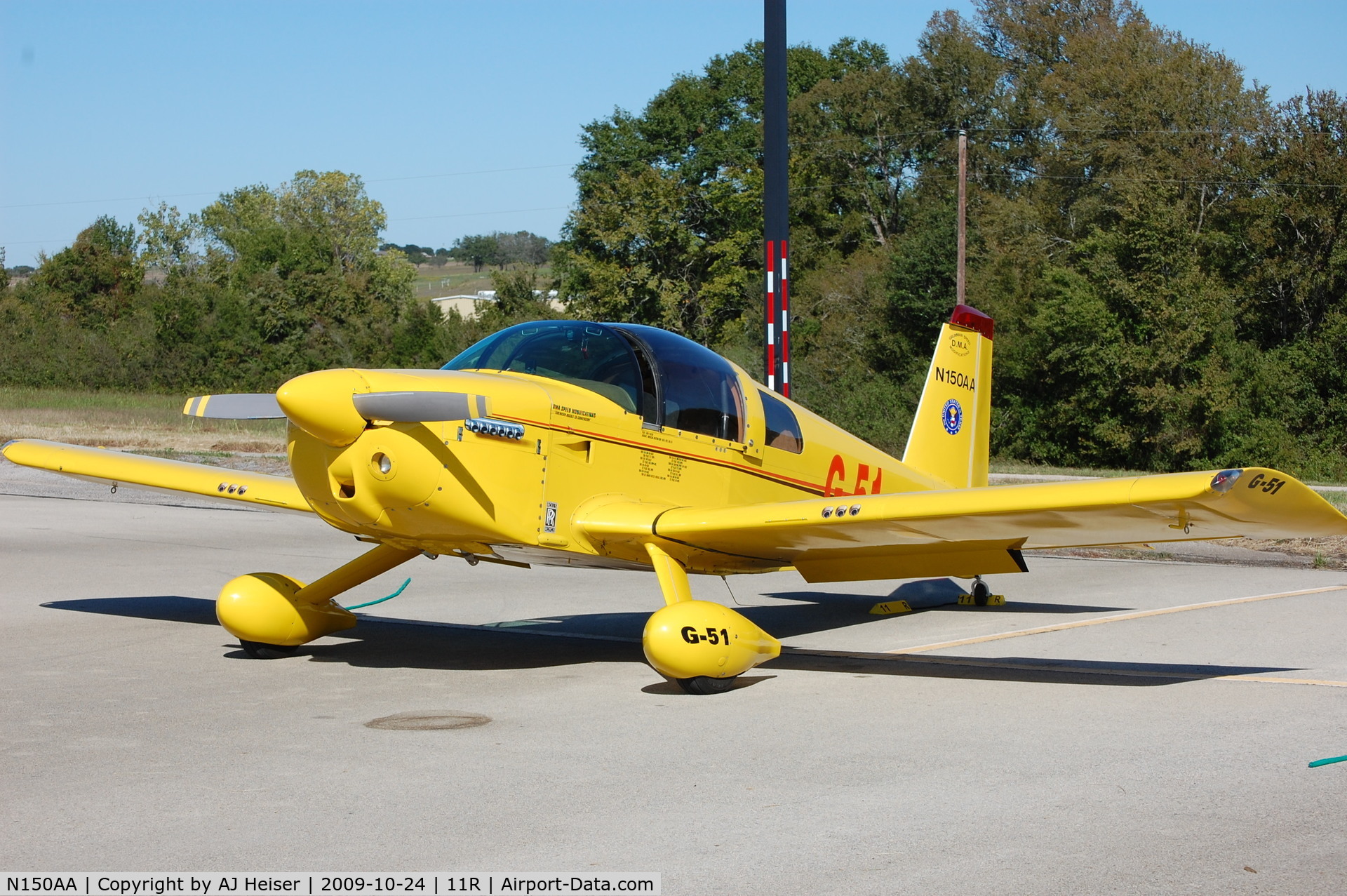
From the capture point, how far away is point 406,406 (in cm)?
658

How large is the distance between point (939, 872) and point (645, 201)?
48315mm

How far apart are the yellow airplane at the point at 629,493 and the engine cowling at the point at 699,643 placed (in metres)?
0.01

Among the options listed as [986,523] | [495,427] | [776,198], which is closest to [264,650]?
[495,427]

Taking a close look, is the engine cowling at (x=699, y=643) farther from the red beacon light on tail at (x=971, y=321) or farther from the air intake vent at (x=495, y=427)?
the red beacon light on tail at (x=971, y=321)

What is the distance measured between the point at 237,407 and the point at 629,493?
8.24 ft

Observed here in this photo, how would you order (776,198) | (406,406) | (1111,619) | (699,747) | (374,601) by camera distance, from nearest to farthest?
(699,747) → (406,406) → (1111,619) → (374,601) → (776,198)

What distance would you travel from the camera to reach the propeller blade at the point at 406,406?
6574mm

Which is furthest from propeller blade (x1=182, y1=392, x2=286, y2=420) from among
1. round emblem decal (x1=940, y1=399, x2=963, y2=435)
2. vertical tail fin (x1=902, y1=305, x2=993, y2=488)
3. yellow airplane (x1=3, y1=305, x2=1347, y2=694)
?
round emblem decal (x1=940, y1=399, x2=963, y2=435)

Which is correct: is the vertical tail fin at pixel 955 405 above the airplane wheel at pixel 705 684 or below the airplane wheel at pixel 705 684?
above

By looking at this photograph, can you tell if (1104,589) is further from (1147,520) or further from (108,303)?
(108,303)

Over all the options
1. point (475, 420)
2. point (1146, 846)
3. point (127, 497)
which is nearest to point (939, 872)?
point (1146, 846)

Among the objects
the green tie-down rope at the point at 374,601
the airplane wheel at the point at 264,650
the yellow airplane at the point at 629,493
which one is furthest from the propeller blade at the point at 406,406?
the green tie-down rope at the point at 374,601

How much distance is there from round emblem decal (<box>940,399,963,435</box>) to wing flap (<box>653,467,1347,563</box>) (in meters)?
2.94

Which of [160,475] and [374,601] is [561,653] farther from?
[160,475]
